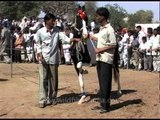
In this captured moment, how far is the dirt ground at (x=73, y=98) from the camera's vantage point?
8680 mm

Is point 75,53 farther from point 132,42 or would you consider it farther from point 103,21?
point 132,42

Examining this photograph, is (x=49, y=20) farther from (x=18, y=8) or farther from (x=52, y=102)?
(x=18, y=8)

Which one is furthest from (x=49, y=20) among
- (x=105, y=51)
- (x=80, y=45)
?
(x=105, y=51)

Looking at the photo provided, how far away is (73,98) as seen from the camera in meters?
10.2

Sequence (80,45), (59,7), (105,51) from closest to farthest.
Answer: (105,51), (80,45), (59,7)

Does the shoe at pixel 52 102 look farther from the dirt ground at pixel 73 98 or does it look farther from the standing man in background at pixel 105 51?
the standing man in background at pixel 105 51

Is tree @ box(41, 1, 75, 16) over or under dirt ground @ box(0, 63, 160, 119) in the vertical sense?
over

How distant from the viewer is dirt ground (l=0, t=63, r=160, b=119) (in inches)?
342

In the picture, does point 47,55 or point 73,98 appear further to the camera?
point 73,98

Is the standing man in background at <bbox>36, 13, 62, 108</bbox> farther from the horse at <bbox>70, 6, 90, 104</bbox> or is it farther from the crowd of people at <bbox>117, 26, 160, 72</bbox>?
the crowd of people at <bbox>117, 26, 160, 72</bbox>

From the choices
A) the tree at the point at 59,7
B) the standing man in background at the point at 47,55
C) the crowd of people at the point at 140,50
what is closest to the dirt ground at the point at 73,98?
the standing man in background at the point at 47,55

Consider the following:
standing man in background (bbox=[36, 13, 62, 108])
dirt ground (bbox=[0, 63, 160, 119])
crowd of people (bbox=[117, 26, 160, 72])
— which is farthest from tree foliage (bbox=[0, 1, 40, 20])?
standing man in background (bbox=[36, 13, 62, 108])

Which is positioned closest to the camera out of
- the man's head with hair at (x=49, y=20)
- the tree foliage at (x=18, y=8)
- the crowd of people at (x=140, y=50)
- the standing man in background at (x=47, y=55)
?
the man's head with hair at (x=49, y=20)

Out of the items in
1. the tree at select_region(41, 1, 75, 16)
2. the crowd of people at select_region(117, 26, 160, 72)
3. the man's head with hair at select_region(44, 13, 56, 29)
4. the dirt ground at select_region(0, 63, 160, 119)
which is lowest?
the dirt ground at select_region(0, 63, 160, 119)
